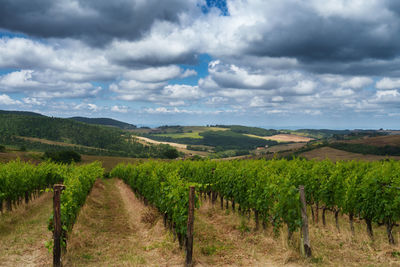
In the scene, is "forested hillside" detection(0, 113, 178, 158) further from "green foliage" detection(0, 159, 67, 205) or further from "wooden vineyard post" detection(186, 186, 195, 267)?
"wooden vineyard post" detection(186, 186, 195, 267)

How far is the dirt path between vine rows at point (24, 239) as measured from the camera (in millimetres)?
9578

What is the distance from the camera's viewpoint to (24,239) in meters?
11.6

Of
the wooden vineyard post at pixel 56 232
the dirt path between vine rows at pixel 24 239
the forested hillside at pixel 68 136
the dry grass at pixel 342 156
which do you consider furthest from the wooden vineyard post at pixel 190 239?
the forested hillside at pixel 68 136

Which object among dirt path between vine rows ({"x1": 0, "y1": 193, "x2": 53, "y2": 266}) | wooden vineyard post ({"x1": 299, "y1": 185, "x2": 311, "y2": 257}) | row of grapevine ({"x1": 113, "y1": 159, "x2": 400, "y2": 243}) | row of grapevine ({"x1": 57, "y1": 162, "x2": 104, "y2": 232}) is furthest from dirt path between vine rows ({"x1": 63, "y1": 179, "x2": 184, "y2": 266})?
wooden vineyard post ({"x1": 299, "y1": 185, "x2": 311, "y2": 257})

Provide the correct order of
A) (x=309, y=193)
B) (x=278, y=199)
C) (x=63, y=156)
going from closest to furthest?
(x=278, y=199), (x=309, y=193), (x=63, y=156)

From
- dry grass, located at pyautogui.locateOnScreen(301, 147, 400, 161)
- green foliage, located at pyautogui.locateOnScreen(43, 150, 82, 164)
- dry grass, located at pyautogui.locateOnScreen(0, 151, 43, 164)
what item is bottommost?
green foliage, located at pyautogui.locateOnScreen(43, 150, 82, 164)

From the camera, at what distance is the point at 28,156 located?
80.8 metres

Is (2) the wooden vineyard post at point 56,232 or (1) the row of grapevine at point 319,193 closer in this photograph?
(2) the wooden vineyard post at point 56,232

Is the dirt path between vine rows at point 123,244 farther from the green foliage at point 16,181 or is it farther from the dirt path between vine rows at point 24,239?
the green foliage at point 16,181

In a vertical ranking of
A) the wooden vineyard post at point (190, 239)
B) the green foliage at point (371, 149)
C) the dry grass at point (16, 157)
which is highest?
the wooden vineyard post at point (190, 239)

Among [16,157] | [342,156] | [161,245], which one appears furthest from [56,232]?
[342,156]

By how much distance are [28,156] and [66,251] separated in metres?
84.9

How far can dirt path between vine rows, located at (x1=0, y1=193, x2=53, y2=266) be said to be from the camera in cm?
958

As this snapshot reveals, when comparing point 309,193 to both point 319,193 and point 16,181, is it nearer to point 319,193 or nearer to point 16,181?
point 319,193
